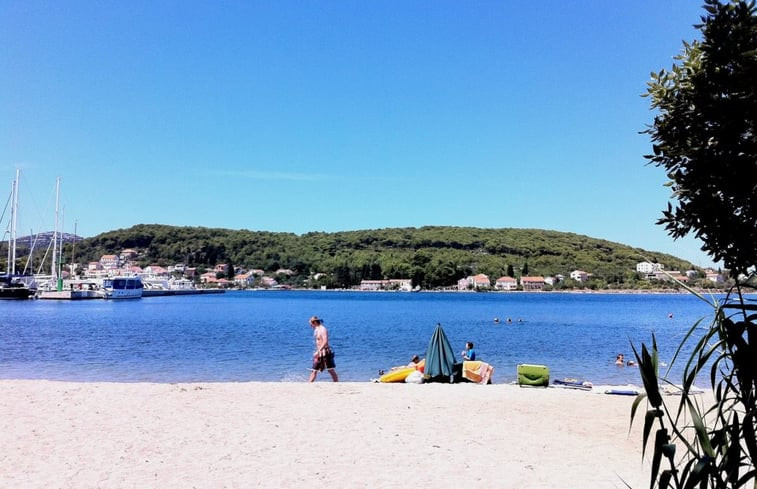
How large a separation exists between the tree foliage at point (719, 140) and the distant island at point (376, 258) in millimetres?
150587

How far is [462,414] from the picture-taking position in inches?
386

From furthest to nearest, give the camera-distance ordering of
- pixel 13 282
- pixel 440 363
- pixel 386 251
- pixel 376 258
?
pixel 386 251 < pixel 376 258 < pixel 13 282 < pixel 440 363

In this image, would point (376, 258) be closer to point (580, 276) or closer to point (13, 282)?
point (580, 276)

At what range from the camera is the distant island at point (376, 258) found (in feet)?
507

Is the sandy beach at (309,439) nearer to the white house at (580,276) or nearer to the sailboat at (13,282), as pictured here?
the sailboat at (13,282)

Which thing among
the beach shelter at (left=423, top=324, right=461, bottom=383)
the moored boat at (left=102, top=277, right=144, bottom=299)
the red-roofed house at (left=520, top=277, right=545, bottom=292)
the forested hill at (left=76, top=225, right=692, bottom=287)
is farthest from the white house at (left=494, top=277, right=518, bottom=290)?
the beach shelter at (left=423, top=324, right=461, bottom=383)

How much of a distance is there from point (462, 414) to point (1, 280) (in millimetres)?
92293

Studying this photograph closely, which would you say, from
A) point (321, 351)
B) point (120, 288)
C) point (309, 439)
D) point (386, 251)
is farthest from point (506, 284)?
point (309, 439)

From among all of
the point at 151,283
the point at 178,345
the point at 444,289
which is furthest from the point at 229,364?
the point at 444,289

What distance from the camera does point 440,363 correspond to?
14414 millimetres

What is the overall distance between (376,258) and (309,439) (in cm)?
16214

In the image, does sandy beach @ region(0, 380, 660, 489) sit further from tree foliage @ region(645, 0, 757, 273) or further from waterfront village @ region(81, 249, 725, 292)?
waterfront village @ region(81, 249, 725, 292)

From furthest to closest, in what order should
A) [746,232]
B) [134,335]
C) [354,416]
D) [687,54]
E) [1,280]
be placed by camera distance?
[1,280] < [134,335] < [354,416] < [687,54] < [746,232]

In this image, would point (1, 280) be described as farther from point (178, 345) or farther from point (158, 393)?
point (158, 393)
